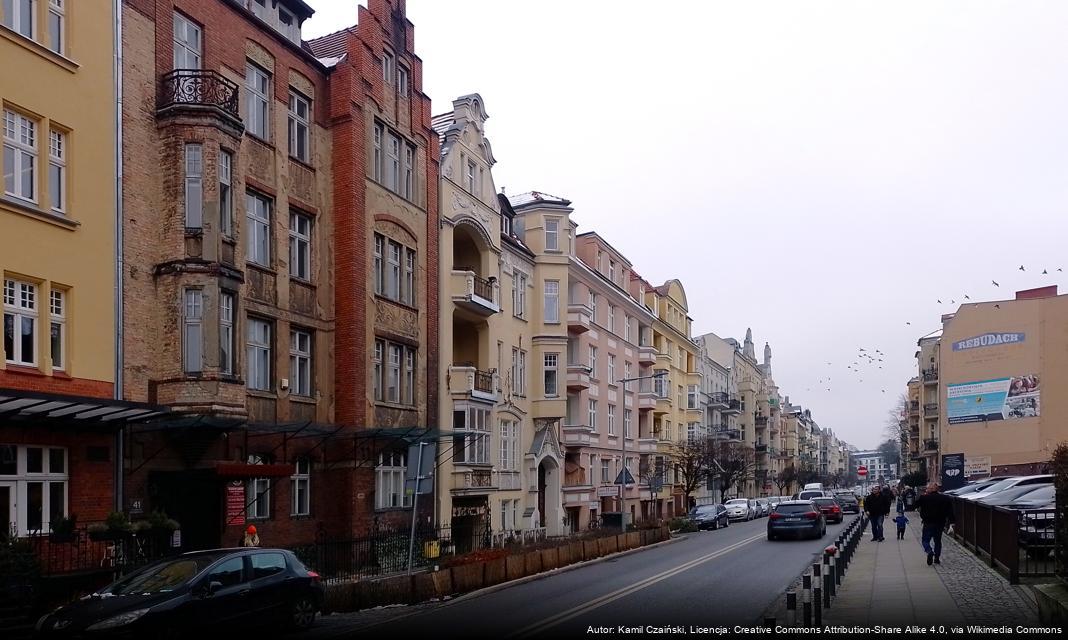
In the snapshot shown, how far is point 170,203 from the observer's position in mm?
21531

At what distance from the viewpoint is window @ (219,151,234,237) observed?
2255cm

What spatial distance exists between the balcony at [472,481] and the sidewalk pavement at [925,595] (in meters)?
13.8

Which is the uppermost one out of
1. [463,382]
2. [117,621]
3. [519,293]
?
[519,293]

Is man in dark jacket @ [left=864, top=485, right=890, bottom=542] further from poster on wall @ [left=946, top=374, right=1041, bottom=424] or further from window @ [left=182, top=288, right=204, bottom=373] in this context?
poster on wall @ [left=946, top=374, right=1041, bottom=424]

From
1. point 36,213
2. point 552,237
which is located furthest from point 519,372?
point 36,213

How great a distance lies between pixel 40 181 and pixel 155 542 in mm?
7038

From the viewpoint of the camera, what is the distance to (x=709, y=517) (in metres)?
48.9

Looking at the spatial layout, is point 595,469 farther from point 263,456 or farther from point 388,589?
point 388,589

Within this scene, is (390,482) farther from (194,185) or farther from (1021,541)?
(1021,541)

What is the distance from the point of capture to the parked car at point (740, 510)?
59.8m

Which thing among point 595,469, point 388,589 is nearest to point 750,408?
point 595,469

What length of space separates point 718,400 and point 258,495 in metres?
69.4

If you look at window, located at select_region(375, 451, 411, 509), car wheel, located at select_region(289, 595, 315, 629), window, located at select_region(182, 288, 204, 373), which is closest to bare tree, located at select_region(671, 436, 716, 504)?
window, located at select_region(375, 451, 411, 509)

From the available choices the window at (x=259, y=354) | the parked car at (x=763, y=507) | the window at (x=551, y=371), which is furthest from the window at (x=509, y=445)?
the parked car at (x=763, y=507)
